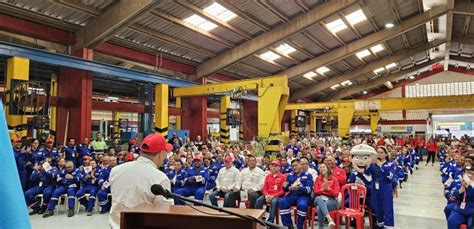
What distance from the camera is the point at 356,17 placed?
13.6m

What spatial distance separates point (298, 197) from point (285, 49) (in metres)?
11.6

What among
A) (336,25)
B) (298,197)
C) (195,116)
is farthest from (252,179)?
(336,25)

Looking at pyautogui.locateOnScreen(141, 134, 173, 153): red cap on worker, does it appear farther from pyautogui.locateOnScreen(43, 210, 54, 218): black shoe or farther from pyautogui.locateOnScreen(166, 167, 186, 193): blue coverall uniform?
pyautogui.locateOnScreen(43, 210, 54, 218): black shoe

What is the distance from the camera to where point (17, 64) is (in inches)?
321

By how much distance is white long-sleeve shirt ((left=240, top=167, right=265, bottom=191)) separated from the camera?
6105 mm

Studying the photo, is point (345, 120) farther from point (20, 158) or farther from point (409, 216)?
point (20, 158)

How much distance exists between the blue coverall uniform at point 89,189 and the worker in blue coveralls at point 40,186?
599 millimetres

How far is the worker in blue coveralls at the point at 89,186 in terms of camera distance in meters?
6.67

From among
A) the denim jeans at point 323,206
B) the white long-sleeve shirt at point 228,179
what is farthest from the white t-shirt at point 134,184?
the white long-sleeve shirt at point 228,179

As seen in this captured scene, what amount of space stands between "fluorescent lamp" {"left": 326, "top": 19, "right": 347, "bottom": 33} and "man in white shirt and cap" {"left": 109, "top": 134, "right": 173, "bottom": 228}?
42.4ft

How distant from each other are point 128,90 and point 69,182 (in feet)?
34.3

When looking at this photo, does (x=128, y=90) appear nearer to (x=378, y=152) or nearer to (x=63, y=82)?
(x=63, y=82)

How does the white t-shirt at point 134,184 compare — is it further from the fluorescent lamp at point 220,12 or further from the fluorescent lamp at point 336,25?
the fluorescent lamp at point 336,25

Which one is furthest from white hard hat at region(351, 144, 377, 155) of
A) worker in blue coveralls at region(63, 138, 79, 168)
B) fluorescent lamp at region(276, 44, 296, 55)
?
fluorescent lamp at region(276, 44, 296, 55)
